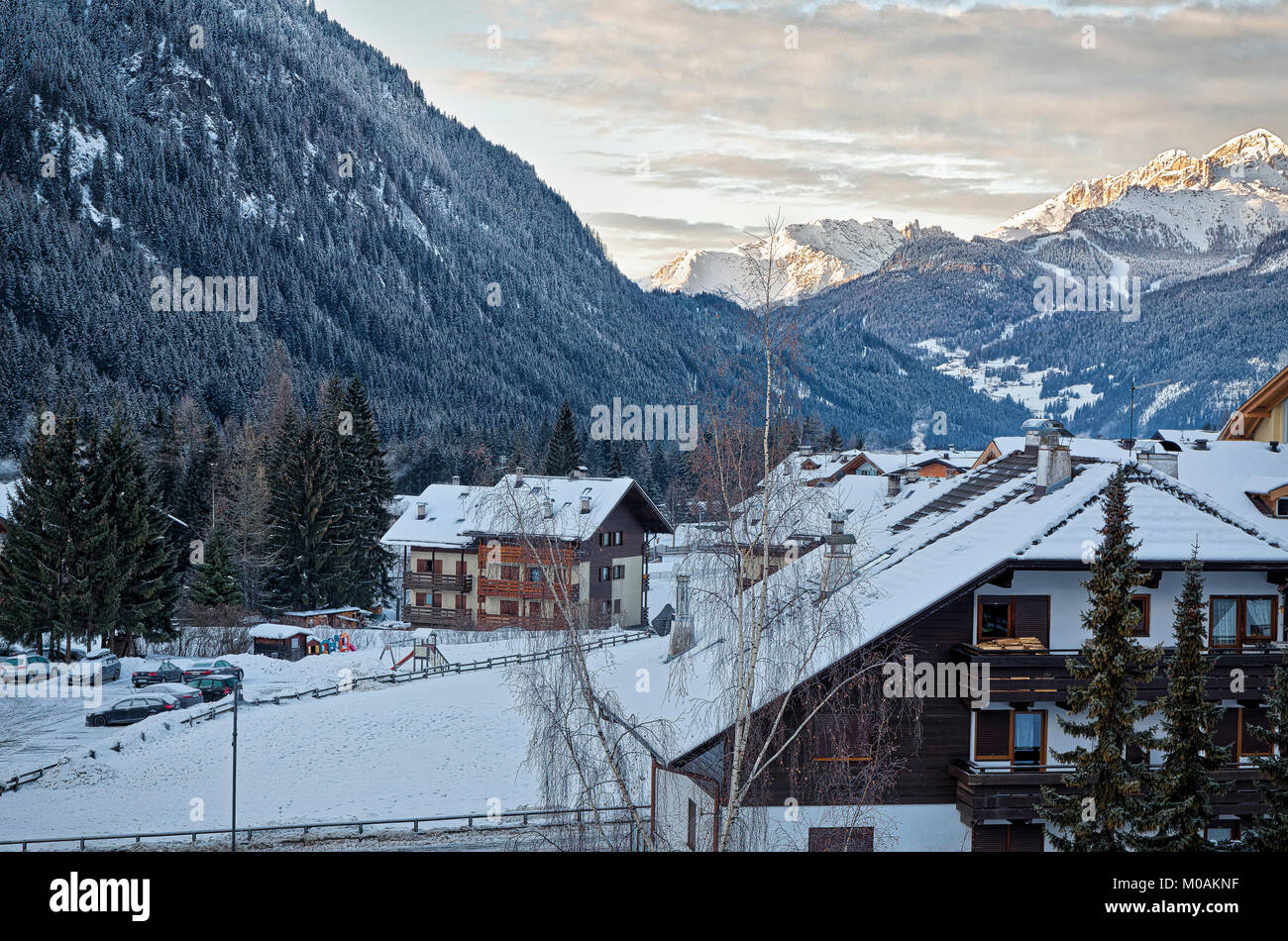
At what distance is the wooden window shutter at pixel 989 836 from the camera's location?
1886 cm

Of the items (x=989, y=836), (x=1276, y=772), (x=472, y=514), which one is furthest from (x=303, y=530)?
(x=1276, y=772)

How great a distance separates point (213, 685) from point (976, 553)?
27152mm

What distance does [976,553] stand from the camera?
19.7 metres

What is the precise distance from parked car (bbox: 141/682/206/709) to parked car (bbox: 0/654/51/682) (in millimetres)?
5201

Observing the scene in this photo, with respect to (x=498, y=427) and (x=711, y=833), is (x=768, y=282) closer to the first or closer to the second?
(x=711, y=833)

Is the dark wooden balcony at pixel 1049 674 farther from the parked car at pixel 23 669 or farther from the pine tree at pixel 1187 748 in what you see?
the parked car at pixel 23 669

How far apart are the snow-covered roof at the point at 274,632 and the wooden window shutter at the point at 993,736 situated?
32.0 m

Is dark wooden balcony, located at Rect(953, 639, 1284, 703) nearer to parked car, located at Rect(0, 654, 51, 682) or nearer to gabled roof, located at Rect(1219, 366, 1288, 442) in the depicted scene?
gabled roof, located at Rect(1219, 366, 1288, 442)

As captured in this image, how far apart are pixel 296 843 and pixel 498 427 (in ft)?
372

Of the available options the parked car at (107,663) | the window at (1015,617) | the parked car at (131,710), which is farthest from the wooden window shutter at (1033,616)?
the parked car at (107,663)

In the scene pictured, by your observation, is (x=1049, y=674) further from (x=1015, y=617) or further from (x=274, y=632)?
(x=274, y=632)

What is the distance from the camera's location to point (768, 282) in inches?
501

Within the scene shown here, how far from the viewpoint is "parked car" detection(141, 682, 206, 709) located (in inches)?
1373
